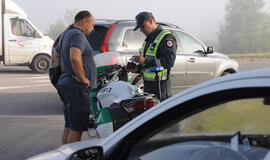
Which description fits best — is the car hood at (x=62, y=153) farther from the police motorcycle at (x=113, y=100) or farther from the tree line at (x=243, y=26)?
the tree line at (x=243, y=26)

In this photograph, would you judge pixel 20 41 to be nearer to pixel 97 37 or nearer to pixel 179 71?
pixel 97 37

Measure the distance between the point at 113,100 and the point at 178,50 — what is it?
382 centimetres

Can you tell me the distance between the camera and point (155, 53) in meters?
4.92

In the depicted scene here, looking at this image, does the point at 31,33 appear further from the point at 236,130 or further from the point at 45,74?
the point at 236,130

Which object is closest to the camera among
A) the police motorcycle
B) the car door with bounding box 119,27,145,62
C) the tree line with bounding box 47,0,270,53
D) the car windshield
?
the car windshield

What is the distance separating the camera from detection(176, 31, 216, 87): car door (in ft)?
26.7

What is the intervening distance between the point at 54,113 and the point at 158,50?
11.3 feet

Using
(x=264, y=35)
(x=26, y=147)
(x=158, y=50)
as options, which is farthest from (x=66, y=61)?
(x=264, y=35)

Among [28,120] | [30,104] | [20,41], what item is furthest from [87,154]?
[20,41]

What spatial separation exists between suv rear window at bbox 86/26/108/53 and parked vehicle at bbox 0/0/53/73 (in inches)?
331

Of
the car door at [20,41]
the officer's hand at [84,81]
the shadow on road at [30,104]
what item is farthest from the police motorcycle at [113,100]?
the car door at [20,41]

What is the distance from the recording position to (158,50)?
493 centimetres

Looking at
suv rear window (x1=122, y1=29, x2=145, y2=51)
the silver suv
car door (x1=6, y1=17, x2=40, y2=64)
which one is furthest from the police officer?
car door (x1=6, y1=17, x2=40, y2=64)

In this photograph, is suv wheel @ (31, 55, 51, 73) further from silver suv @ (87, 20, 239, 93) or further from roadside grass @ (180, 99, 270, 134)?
roadside grass @ (180, 99, 270, 134)
